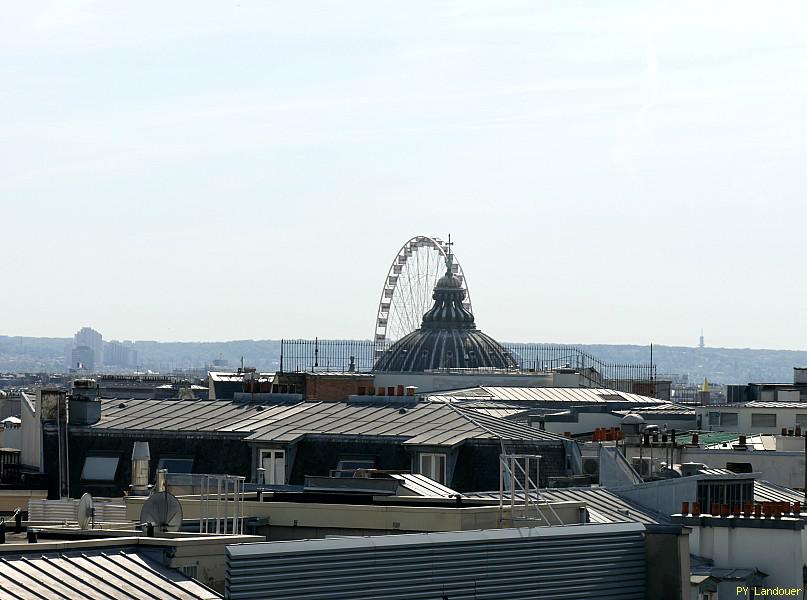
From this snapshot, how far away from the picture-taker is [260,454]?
5922 centimetres

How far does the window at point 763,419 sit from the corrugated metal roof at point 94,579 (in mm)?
64090

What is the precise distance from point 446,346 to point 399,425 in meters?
110

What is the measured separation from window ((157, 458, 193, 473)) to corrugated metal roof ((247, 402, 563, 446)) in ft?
5.86

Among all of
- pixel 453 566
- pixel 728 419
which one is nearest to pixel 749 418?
pixel 728 419

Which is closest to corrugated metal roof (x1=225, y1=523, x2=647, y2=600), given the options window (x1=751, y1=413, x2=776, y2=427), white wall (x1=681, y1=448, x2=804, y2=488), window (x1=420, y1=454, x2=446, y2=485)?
window (x1=420, y1=454, x2=446, y2=485)

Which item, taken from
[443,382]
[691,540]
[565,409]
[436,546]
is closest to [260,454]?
[691,540]

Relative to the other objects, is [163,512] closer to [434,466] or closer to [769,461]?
[434,466]

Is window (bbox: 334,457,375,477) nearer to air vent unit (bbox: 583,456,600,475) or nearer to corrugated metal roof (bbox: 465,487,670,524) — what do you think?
air vent unit (bbox: 583,456,600,475)

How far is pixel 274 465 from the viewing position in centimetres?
5856

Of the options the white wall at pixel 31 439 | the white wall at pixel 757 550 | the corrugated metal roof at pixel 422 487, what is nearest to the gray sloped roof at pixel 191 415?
the white wall at pixel 31 439

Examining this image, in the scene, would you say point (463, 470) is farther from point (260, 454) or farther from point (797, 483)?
point (797, 483)

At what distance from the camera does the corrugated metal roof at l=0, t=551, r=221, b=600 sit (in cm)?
2680

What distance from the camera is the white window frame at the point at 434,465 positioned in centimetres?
5644

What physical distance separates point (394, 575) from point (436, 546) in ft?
2.77
